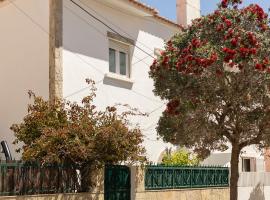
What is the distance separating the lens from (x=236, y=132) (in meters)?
12.5

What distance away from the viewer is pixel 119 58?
1722cm

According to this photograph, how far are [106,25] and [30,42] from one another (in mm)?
2705

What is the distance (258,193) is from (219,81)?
777 centimetres

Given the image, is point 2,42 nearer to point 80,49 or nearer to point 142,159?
point 80,49

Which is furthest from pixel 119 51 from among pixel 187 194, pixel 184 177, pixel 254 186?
pixel 254 186

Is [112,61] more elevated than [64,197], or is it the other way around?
[112,61]

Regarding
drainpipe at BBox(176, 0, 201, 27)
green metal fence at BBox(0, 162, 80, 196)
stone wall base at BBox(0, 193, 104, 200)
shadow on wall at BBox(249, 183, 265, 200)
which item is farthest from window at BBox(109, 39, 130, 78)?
green metal fence at BBox(0, 162, 80, 196)

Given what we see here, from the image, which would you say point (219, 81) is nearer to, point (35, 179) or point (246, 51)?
point (246, 51)

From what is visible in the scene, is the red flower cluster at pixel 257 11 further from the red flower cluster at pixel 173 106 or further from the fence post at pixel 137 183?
the fence post at pixel 137 183

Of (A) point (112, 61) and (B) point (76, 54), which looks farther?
(A) point (112, 61)

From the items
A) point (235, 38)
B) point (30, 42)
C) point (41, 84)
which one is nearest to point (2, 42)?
point (30, 42)

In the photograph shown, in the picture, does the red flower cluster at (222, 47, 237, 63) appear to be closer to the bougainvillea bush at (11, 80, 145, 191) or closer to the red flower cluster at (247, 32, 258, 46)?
the red flower cluster at (247, 32, 258, 46)

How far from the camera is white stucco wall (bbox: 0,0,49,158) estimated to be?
584 inches

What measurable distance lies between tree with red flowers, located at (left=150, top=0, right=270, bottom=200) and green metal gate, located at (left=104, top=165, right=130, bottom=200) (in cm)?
170
